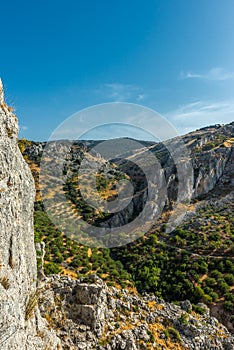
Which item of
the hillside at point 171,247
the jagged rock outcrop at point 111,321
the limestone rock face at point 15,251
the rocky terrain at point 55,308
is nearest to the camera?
the limestone rock face at point 15,251

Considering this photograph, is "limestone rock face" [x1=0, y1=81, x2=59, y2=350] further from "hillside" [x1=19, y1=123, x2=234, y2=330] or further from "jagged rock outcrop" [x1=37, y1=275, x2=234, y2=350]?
"hillside" [x1=19, y1=123, x2=234, y2=330]

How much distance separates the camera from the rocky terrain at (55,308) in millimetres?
7219

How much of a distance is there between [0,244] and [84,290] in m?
8.36

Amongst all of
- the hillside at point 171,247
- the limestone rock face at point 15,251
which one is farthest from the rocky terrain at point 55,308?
the hillside at point 171,247

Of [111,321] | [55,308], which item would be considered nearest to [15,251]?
[55,308]

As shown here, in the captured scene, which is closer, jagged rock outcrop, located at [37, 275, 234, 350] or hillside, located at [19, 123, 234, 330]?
jagged rock outcrop, located at [37, 275, 234, 350]

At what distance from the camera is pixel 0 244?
6.82m

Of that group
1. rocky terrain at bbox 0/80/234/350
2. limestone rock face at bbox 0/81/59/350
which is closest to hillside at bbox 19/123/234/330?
limestone rock face at bbox 0/81/59/350

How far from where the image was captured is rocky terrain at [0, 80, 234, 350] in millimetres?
7219

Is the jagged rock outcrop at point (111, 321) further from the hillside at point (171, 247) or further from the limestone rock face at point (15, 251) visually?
the hillside at point (171, 247)

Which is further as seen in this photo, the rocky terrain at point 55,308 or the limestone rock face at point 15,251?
the rocky terrain at point 55,308

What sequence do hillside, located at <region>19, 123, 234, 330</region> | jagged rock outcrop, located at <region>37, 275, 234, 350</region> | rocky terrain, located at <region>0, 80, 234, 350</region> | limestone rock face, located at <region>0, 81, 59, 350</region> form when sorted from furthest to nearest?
hillside, located at <region>19, 123, 234, 330</region>, jagged rock outcrop, located at <region>37, 275, 234, 350</region>, rocky terrain, located at <region>0, 80, 234, 350</region>, limestone rock face, located at <region>0, 81, 59, 350</region>

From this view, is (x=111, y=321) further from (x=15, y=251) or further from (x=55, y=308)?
(x=15, y=251)

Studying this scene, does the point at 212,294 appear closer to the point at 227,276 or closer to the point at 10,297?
the point at 227,276
